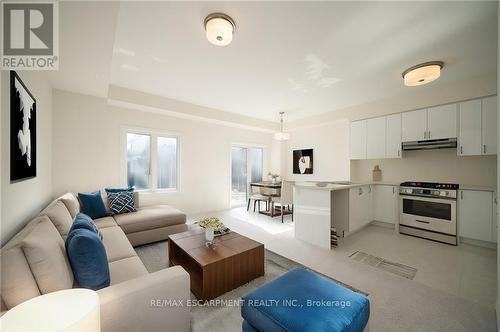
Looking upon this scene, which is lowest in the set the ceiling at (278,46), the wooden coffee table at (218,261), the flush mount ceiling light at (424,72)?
the wooden coffee table at (218,261)

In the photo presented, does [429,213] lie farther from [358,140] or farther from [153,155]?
[153,155]

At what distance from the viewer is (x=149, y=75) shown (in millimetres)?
3199

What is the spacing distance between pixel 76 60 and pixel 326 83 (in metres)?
3.55

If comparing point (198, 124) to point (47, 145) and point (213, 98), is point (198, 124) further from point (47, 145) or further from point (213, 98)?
point (47, 145)

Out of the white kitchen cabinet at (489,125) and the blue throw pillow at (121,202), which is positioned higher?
the white kitchen cabinet at (489,125)

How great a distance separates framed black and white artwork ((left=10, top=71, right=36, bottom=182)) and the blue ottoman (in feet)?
6.68

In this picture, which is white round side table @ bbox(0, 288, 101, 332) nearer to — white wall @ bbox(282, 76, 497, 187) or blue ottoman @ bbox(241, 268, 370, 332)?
blue ottoman @ bbox(241, 268, 370, 332)

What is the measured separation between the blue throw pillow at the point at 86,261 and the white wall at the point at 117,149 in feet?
9.17

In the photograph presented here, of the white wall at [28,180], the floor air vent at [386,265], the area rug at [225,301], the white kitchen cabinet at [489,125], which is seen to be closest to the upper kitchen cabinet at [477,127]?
the white kitchen cabinet at [489,125]

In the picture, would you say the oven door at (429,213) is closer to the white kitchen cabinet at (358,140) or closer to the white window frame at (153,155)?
the white kitchen cabinet at (358,140)

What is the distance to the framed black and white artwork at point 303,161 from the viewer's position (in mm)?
5793

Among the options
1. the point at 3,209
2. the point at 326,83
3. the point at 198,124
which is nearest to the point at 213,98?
the point at 198,124

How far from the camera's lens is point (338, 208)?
353cm

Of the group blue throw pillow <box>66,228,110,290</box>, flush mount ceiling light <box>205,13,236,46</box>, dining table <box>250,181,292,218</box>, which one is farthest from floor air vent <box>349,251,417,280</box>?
flush mount ceiling light <box>205,13,236,46</box>
